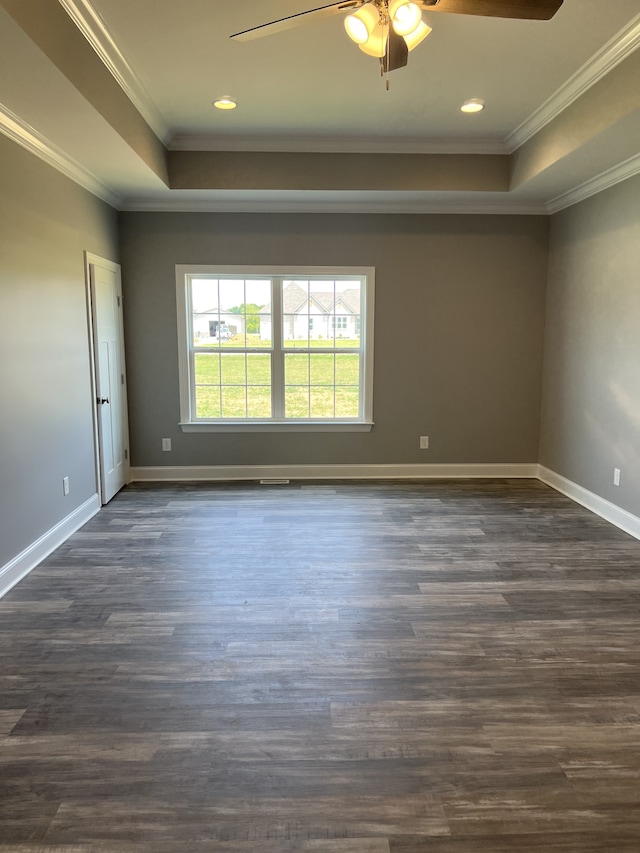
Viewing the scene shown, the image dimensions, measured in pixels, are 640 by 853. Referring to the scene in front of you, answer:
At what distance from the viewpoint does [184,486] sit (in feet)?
16.5

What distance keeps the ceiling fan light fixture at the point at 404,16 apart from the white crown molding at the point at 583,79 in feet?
4.33

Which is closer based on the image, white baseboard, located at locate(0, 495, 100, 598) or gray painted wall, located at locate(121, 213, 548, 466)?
white baseboard, located at locate(0, 495, 100, 598)

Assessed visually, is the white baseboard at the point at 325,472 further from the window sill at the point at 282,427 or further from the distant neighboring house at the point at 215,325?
the distant neighboring house at the point at 215,325

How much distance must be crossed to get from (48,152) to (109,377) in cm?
183

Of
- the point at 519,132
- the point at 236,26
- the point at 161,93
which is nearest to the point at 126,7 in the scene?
the point at 236,26

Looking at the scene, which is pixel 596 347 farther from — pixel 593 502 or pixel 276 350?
pixel 276 350

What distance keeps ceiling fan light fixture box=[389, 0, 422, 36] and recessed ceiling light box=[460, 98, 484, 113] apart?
5.32 ft

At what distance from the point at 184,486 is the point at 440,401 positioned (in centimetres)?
267

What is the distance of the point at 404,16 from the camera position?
2.04 metres

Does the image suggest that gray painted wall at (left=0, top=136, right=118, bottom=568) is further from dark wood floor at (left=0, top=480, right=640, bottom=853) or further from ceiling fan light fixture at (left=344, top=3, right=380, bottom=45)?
ceiling fan light fixture at (left=344, top=3, right=380, bottom=45)

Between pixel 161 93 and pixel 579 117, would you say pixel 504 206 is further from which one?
pixel 161 93

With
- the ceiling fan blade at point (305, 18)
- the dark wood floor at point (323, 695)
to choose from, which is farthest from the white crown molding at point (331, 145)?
the dark wood floor at point (323, 695)

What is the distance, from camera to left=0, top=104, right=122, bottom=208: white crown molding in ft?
9.53

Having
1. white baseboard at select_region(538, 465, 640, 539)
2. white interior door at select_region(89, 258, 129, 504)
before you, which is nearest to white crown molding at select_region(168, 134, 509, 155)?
white interior door at select_region(89, 258, 129, 504)
